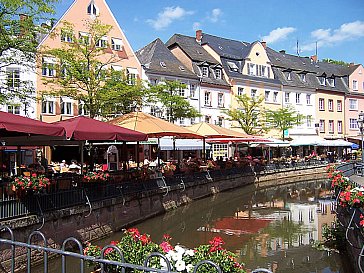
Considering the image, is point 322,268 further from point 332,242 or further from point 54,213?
point 54,213

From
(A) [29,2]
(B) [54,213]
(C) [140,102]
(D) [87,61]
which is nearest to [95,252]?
(B) [54,213]

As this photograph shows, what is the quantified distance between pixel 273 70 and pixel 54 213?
1720 inches

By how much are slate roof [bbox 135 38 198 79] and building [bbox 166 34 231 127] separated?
1.40 m

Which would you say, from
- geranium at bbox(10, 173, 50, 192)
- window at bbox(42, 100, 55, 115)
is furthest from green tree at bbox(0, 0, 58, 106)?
window at bbox(42, 100, 55, 115)

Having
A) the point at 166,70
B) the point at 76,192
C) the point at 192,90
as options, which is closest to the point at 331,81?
the point at 192,90

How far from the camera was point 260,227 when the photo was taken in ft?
55.7

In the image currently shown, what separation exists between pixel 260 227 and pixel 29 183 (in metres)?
9.72

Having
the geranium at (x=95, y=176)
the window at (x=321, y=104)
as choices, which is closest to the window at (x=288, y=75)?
the window at (x=321, y=104)

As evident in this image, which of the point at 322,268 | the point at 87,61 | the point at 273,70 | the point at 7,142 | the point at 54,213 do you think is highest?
the point at 273,70

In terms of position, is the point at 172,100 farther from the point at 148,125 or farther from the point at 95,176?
the point at 95,176

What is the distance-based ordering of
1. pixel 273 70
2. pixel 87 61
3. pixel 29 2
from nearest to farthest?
1. pixel 29 2
2. pixel 87 61
3. pixel 273 70

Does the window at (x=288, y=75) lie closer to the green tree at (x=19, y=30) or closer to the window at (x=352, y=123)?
the window at (x=352, y=123)

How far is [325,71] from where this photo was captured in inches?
2331

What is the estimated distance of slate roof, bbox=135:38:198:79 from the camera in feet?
125
